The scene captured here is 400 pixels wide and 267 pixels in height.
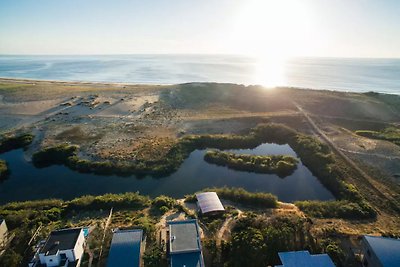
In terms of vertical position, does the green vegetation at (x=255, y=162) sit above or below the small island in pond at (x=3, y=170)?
above

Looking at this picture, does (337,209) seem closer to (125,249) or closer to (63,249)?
(125,249)

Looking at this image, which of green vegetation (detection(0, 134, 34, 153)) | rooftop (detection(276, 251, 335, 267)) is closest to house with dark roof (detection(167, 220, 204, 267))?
rooftop (detection(276, 251, 335, 267))

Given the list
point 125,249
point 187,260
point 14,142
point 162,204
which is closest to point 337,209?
point 187,260

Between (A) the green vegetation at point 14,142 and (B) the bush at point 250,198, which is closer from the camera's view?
(B) the bush at point 250,198

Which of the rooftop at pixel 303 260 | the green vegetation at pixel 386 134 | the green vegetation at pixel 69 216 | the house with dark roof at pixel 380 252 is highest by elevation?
the green vegetation at pixel 386 134

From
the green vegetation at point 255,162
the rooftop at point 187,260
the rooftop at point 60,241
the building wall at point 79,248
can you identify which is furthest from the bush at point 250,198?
the rooftop at point 60,241

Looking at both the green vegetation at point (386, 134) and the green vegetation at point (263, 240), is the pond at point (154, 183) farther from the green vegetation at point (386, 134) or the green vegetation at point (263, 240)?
the green vegetation at point (386, 134)

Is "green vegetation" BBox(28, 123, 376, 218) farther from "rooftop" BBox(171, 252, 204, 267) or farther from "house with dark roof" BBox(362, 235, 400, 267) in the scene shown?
"rooftop" BBox(171, 252, 204, 267)
